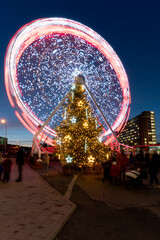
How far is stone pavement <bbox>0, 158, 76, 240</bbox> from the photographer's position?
367 cm

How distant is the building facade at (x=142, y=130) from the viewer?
487 ft

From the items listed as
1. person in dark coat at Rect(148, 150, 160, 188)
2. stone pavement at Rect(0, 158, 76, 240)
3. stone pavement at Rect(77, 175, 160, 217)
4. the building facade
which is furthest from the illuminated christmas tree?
the building facade

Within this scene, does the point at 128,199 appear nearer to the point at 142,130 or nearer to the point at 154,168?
the point at 154,168

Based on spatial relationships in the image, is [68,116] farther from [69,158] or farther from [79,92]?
[69,158]

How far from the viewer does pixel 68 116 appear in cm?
1662

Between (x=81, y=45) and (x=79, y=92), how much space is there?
5.12 metres

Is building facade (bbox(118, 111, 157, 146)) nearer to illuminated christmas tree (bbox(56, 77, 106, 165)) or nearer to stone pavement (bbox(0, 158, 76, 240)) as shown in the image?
illuminated christmas tree (bbox(56, 77, 106, 165))

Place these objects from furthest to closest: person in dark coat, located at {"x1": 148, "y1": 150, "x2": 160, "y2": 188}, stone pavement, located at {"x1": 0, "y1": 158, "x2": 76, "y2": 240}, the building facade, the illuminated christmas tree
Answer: the building facade
the illuminated christmas tree
person in dark coat, located at {"x1": 148, "y1": 150, "x2": 160, "y2": 188}
stone pavement, located at {"x1": 0, "y1": 158, "x2": 76, "y2": 240}

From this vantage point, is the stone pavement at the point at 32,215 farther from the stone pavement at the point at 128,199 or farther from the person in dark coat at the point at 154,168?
the person in dark coat at the point at 154,168

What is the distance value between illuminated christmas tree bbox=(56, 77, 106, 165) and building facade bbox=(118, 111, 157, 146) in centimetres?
13155

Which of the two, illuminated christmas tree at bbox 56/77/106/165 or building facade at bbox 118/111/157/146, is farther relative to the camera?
building facade at bbox 118/111/157/146

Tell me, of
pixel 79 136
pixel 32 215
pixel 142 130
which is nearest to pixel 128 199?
pixel 32 215

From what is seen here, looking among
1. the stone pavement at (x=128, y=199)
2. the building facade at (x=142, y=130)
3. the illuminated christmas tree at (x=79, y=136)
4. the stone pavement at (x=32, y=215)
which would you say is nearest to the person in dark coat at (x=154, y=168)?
the stone pavement at (x=128, y=199)

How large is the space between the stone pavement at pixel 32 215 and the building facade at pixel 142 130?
141920 millimetres
